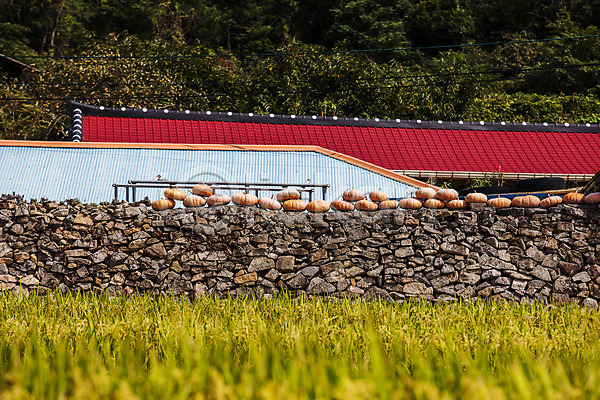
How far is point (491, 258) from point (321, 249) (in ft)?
7.28

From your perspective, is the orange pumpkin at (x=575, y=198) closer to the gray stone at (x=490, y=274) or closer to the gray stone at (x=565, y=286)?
the gray stone at (x=565, y=286)

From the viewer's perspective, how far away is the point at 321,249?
926cm

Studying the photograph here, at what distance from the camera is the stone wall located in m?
9.20

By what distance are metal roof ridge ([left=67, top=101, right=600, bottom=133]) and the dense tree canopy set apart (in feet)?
26.6

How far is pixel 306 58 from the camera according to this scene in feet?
99.3

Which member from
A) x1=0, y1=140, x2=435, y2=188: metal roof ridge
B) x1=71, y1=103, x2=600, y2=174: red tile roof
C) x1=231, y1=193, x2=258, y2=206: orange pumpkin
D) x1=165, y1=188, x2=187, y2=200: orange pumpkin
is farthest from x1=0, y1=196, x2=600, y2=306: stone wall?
x1=71, y1=103, x2=600, y2=174: red tile roof

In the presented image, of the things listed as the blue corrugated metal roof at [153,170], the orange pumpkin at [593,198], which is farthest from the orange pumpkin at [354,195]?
the blue corrugated metal roof at [153,170]

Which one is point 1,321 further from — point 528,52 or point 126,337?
point 528,52

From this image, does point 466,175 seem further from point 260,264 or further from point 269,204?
point 260,264

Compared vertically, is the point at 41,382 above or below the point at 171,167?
Result: below

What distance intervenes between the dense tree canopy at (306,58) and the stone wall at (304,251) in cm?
1683

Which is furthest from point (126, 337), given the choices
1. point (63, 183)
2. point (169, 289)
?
point (63, 183)

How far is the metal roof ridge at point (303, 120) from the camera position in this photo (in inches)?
692

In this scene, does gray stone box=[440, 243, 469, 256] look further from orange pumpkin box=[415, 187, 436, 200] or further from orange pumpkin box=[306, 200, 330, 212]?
orange pumpkin box=[306, 200, 330, 212]
